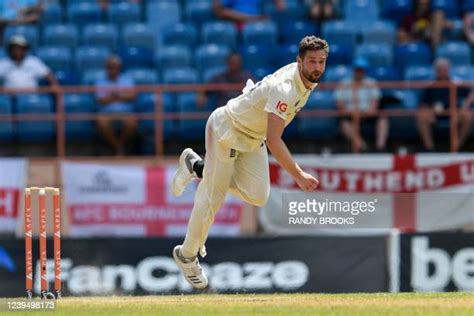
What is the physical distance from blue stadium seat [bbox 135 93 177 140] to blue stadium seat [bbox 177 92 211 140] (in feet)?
0.38

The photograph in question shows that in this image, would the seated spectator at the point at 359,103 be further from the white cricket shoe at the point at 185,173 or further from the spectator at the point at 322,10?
the white cricket shoe at the point at 185,173

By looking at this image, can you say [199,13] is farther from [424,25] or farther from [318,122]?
[424,25]

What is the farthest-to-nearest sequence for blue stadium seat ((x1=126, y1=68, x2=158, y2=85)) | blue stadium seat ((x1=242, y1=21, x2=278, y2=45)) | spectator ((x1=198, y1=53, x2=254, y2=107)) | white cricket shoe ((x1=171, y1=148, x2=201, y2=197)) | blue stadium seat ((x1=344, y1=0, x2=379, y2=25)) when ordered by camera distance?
blue stadium seat ((x1=344, y1=0, x2=379, y2=25)), blue stadium seat ((x1=242, y1=21, x2=278, y2=45)), blue stadium seat ((x1=126, y1=68, x2=158, y2=85)), spectator ((x1=198, y1=53, x2=254, y2=107)), white cricket shoe ((x1=171, y1=148, x2=201, y2=197))

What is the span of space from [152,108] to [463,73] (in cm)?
424

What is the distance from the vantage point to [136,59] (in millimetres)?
18281

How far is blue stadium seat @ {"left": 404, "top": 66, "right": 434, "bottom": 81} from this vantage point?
58.3 ft

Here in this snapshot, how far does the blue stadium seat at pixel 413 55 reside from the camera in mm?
18109

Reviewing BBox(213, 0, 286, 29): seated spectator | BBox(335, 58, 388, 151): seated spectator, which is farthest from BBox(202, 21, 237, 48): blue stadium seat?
BBox(335, 58, 388, 151): seated spectator

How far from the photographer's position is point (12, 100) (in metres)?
17.7

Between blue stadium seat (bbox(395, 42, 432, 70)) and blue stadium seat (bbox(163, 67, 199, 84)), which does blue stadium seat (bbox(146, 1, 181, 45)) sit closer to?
blue stadium seat (bbox(163, 67, 199, 84))

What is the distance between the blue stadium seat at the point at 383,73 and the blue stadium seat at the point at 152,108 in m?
2.73

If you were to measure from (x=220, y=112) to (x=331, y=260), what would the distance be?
4453 mm

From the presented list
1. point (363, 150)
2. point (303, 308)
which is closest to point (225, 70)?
point (363, 150)

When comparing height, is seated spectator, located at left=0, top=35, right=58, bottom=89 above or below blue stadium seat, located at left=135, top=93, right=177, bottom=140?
above
